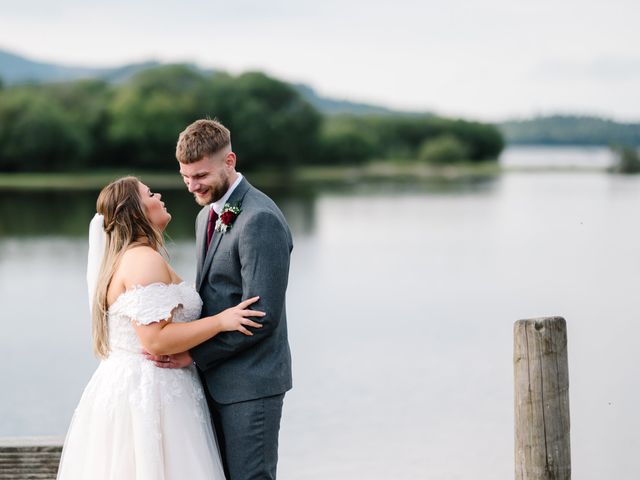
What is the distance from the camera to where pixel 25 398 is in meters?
10.9

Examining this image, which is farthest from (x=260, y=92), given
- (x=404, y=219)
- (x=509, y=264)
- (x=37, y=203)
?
(x=509, y=264)

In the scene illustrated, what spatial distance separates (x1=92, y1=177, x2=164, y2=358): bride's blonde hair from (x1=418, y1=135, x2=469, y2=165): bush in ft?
365

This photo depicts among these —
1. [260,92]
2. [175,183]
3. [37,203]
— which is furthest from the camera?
[260,92]

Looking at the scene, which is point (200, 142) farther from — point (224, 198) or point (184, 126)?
point (184, 126)

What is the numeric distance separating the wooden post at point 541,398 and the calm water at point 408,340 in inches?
141

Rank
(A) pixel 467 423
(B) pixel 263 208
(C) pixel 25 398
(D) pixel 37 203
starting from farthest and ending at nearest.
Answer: (D) pixel 37 203
(C) pixel 25 398
(A) pixel 467 423
(B) pixel 263 208

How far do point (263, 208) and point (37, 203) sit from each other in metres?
47.8

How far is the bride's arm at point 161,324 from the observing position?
156 inches

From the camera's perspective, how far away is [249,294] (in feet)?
12.8

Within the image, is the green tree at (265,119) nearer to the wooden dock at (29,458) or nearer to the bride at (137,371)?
the wooden dock at (29,458)

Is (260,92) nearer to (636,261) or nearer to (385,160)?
(385,160)

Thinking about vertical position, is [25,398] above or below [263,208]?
below

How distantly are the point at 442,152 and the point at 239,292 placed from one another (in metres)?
114

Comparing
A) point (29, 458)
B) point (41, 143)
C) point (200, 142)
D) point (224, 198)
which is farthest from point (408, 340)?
point (41, 143)
